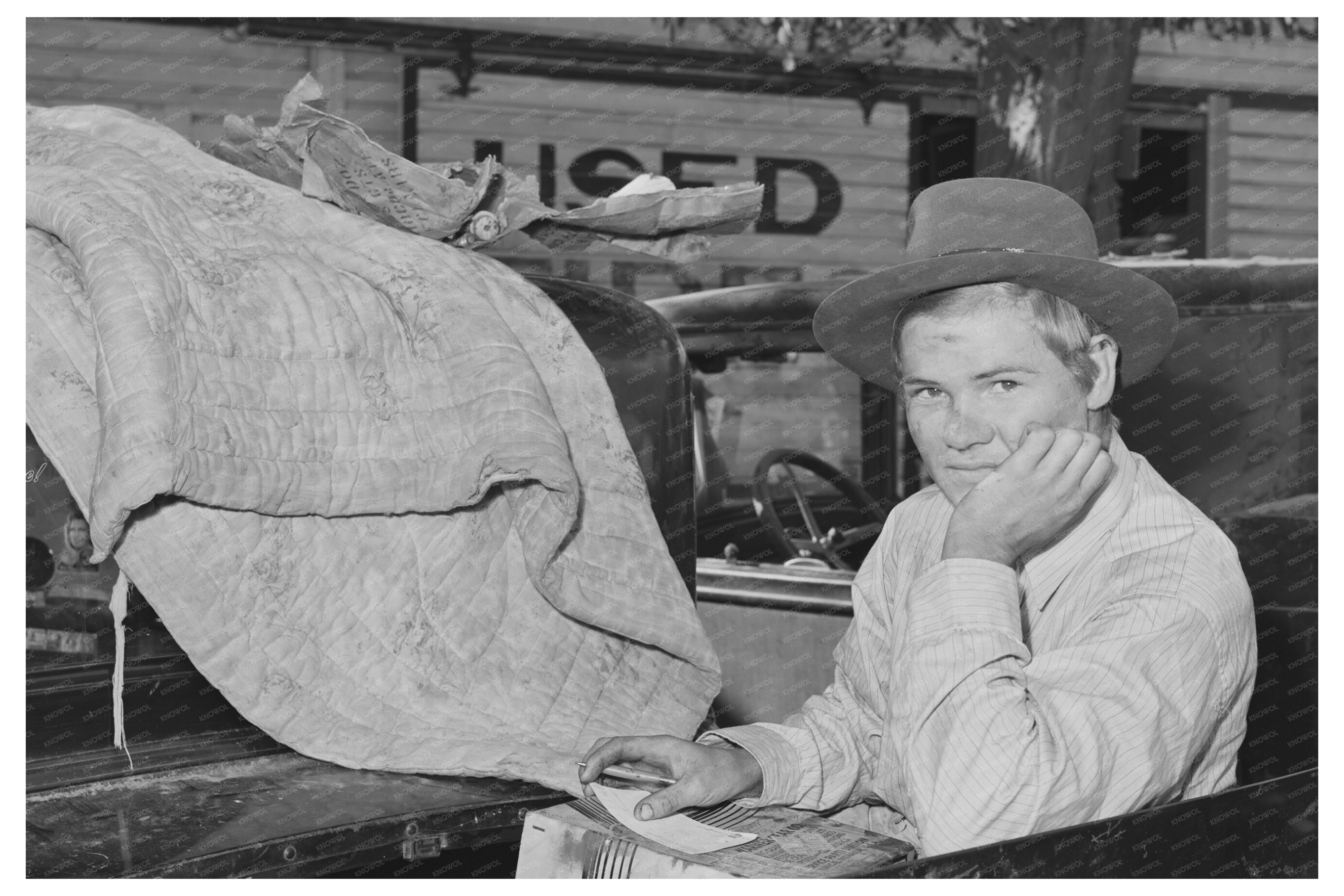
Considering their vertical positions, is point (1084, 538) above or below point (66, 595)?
above

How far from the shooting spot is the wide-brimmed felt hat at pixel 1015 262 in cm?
180

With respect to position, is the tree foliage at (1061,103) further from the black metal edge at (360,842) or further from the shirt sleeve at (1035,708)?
the black metal edge at (360,842)

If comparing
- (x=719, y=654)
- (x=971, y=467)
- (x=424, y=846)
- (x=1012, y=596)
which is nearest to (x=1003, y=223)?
(x=971, y=467)

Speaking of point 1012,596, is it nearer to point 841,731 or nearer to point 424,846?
point 841,731

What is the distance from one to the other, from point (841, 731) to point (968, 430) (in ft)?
1.91

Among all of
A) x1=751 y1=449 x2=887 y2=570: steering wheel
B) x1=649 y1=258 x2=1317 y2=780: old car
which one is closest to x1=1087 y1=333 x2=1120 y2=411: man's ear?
x1=649 y1=258 x2=1317 y2=780: old car

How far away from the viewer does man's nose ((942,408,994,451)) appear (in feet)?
5.72

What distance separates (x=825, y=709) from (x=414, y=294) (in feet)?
3.19

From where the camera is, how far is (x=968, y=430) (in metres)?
1.75

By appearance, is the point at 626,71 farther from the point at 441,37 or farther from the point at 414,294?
the point at 414,294

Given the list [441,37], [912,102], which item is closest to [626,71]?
[441,37]

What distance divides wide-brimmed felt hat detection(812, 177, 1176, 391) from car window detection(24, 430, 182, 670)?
3.86 feet

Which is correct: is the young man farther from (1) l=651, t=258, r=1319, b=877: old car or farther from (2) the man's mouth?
(1) l=651, t=258, r=1319, b=877: old car

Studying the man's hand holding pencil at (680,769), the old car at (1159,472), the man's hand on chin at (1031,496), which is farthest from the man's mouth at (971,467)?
the old car at (1159,472)
